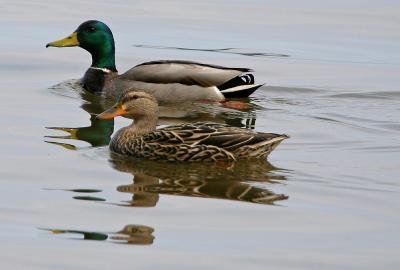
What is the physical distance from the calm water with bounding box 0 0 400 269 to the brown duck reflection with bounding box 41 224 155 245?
1 cm

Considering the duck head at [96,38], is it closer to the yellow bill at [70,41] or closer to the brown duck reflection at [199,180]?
the yellow bill at [70,41]

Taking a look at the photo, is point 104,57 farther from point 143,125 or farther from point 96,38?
point 143,125

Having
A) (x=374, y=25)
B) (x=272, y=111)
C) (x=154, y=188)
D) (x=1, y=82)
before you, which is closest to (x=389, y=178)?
(x=154, y=188)

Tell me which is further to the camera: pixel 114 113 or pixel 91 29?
pixel 91 29

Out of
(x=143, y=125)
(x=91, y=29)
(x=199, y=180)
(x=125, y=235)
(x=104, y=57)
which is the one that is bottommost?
(x=125, y=235)

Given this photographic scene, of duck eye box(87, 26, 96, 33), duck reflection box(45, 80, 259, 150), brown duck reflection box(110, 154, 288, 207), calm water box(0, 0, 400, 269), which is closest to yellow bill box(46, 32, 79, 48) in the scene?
duck eye box(87, 26, 96, 33)

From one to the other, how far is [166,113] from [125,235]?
6250 mm

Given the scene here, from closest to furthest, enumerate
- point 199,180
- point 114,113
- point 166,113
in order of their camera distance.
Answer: point 199,180, point 114,113, point 166,113

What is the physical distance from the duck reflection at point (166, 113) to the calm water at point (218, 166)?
0.03m

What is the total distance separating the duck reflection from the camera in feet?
43.2

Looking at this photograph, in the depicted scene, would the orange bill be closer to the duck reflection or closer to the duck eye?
the duck reflection

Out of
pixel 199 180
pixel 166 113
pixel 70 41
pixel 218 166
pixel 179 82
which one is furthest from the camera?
pixel 70 41

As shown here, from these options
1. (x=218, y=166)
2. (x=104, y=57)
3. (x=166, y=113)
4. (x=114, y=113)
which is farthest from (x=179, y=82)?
(x=218, y=166)

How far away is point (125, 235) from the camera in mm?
9062
